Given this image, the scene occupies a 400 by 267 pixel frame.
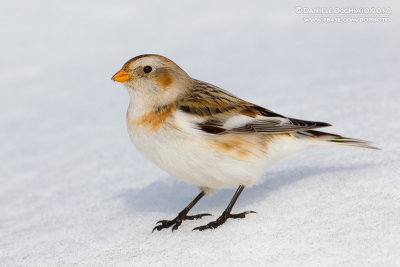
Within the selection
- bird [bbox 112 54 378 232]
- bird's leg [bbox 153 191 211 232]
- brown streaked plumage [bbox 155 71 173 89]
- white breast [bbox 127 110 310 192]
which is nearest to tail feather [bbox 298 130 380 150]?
bird [bbox 112 54 378 232]

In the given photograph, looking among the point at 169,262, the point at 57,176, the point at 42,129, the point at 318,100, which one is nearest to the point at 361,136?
the point at 318,100

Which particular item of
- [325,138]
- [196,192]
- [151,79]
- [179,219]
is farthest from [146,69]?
[325,138]

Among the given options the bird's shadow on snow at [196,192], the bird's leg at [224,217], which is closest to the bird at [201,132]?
the bird's leg at [224,217]

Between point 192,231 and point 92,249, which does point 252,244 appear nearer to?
point 192,231

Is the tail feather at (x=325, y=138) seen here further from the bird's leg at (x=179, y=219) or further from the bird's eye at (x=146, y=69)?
the bird's eye at (x=146, y=69)

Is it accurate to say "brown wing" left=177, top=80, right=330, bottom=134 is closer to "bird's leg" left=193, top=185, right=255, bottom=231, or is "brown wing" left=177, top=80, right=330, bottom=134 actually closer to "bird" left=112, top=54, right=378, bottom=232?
"bird" left=112, top=54, right=378, bottom=232

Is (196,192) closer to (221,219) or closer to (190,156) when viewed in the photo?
(221,219)
